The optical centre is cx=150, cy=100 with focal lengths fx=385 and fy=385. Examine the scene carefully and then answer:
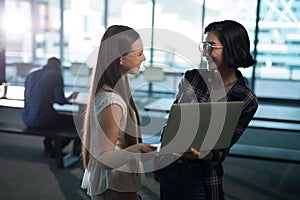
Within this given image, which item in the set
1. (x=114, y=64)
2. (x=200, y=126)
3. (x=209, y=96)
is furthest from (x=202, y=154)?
(x=114, y=64)

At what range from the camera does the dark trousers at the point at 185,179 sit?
4.67 feet

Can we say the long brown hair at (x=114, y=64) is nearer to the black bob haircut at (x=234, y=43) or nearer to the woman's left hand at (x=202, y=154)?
the woman's left hand at (x=202, y=154)

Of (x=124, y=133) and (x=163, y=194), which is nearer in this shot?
(x=124, y=133)

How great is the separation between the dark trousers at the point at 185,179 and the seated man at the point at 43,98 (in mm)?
2872

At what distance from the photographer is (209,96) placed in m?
1.42

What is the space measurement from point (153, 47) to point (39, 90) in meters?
4.59

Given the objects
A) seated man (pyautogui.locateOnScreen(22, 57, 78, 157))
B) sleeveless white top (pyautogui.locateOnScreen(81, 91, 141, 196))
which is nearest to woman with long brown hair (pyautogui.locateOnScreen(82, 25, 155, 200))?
sleeveless white top (pyautogui.locateOnScreen(81, 91, 141, 196))

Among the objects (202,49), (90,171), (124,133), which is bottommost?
Result: (90,171)

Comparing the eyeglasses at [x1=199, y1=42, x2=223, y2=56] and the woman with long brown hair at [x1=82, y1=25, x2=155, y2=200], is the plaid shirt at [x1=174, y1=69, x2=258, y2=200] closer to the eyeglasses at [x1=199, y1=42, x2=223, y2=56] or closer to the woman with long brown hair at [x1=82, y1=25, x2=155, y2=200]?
the eyeglasses at [x1=199, y1=42, x2=223, y2=56]

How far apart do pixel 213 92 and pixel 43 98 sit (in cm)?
298

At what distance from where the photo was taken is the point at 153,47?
838cm

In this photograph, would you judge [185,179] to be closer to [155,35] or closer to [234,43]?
[234,43]

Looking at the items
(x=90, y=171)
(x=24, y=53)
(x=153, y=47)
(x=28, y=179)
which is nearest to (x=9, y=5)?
(x=24, y=53)

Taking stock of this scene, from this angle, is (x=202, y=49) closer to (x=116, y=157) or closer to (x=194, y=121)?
(x=194, y=121)
